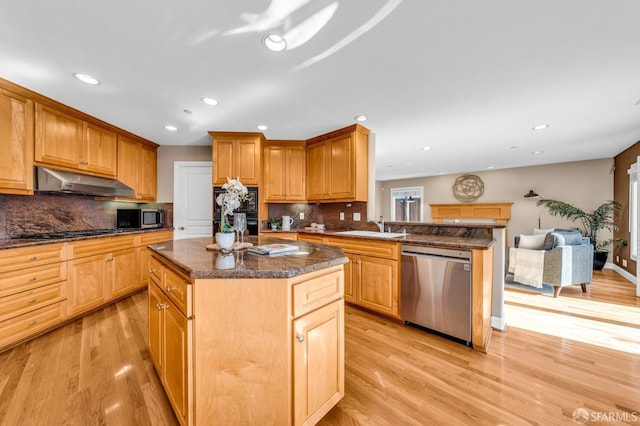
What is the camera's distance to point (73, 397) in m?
1.54

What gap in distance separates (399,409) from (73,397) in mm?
2036

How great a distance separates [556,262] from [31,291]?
6024mm

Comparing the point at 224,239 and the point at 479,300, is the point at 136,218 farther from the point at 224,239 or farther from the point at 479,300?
the point at 479,300

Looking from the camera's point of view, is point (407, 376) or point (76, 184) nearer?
point (407, 376)

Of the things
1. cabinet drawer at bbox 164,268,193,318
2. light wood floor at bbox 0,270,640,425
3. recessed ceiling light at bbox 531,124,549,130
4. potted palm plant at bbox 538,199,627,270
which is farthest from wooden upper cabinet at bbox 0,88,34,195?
potted palm plant at bbox 538,199,627,270

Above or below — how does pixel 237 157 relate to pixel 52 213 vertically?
above

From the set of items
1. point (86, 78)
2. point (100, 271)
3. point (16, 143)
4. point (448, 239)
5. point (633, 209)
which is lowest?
point (100, 271)

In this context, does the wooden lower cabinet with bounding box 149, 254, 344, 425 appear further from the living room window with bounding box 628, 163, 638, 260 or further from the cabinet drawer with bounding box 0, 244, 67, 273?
the living room window with bounding box 628, 163, 638, 260

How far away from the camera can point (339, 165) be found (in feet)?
11.4

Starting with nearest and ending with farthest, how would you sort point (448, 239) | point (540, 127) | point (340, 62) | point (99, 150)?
1. point (340, 62)
2. point (448, 239)
3. point (99, 150)
4. point (540, 127)

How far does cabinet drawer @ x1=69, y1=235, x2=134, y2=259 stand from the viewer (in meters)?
2.54

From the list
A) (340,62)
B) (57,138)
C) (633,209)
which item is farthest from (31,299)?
(633,209)

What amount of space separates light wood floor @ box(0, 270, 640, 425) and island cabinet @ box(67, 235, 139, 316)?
0.83 feet

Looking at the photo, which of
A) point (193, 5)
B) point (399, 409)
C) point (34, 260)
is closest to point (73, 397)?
point (34, 260)
